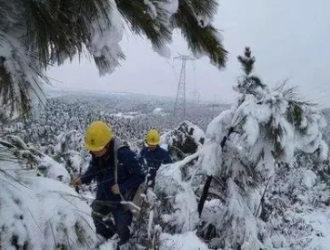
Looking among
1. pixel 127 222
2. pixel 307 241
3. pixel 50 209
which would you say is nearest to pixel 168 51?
pixel 50 209

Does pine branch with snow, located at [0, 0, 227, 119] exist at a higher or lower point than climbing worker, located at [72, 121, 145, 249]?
higher

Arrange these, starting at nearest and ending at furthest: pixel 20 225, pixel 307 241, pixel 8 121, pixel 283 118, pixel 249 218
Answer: pixel 20 225
pixel 8 121
pixel 283 118
pixel 249 218
pixel 307 241

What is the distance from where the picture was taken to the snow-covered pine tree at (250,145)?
4.80m

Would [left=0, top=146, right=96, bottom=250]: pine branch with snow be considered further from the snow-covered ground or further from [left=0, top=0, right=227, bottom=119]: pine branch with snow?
[left=0, top=0, right=227, bottom=119]: pine branch with snow

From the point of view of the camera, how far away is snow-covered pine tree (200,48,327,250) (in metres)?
4.80

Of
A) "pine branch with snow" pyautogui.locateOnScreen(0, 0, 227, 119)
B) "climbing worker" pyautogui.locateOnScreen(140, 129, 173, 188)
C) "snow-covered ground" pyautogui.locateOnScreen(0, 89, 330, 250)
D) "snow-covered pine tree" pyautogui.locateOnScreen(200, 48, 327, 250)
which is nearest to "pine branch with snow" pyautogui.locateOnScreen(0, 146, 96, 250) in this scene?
"snow-covered ground" pyautogui.locateOnScreen(0, 89, 330, 250)

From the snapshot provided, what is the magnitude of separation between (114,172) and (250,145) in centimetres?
149

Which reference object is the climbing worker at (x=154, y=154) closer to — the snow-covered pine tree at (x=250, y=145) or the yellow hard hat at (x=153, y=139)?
the yellow hard hat at (x=153, y=139)

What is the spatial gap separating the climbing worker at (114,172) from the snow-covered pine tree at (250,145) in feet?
3.74

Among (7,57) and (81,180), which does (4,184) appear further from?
(81,180)

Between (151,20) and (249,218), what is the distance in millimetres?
5092

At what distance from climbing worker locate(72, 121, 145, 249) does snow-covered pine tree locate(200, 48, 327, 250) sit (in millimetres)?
1139

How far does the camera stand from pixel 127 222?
5.07m

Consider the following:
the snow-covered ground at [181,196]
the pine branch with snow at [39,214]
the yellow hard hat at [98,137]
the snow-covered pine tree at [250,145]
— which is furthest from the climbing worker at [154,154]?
the pine branch with snow at [39,214]
